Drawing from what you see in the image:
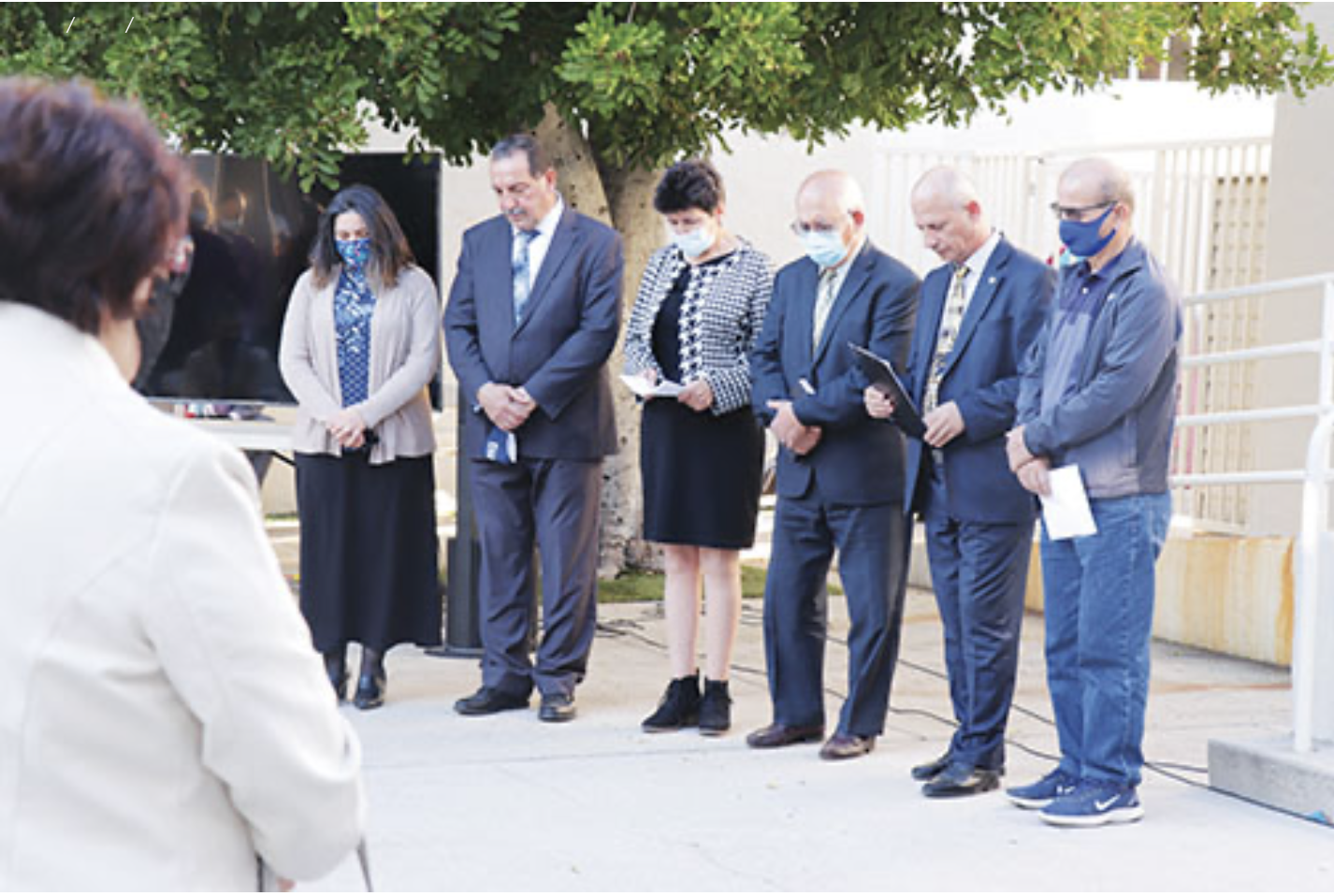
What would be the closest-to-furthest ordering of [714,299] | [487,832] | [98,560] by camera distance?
[98,560]
[487,832]
[714,299]

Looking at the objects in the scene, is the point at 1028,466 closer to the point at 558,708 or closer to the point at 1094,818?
Answer: the point at 1094,818

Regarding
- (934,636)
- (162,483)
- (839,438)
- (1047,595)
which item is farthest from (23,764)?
(934,636)

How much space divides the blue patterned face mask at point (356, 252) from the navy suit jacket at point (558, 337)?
414 mm

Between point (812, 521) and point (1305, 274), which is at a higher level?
point (1305, 274)

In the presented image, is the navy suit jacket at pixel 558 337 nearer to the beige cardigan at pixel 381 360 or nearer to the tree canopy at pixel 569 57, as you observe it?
the beige cardigan at pixel 381 360

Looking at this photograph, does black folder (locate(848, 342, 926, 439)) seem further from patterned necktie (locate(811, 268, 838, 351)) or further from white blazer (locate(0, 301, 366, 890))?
white blazer (locate(0, 301, 366, 890))

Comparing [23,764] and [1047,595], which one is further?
[1047,595]

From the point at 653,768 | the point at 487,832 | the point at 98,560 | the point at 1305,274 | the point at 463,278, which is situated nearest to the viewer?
the point at 98,560

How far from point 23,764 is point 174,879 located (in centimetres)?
19

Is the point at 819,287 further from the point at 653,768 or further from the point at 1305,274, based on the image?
the point at 1305,274

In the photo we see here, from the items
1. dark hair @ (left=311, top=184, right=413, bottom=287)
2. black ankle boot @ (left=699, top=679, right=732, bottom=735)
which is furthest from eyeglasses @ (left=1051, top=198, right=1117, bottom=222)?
dark hair @ (left=311, top=184, right=413, bottom=287)

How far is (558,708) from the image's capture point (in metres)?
6.87

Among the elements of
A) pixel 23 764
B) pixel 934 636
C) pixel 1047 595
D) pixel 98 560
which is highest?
pixel 98 560

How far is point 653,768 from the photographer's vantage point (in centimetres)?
617
